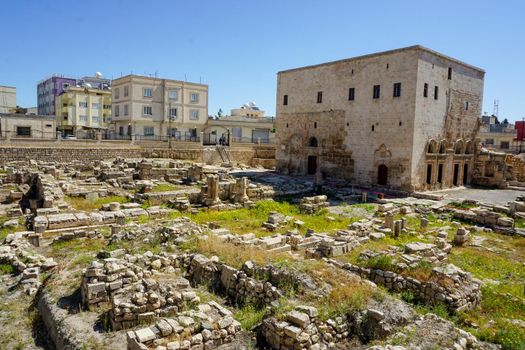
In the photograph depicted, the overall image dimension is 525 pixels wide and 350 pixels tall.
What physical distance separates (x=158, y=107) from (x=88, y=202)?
108ft

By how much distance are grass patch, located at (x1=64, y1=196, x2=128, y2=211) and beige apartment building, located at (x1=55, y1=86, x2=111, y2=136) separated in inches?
1668

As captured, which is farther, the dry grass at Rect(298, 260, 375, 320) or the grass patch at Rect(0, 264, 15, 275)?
the grass patch at Rect(0, 264, 15, 275)

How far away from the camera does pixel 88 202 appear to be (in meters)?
→ 19.7

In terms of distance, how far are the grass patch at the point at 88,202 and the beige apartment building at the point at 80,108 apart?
4237 cm

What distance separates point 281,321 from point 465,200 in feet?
68.4

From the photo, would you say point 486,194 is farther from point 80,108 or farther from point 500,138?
point 80,108

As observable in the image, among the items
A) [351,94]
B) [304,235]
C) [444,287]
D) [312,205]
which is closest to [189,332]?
[444,287]

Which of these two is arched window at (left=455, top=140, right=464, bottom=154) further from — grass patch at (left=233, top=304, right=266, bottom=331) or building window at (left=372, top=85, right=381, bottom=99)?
grass patch at (left=233, top=304, right=266, bottom=331)

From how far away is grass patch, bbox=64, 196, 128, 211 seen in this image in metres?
18.7

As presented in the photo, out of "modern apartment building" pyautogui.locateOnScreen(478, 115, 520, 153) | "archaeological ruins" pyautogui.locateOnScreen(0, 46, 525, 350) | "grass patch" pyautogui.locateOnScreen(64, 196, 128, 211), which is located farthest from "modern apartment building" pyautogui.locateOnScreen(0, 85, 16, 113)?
"modern apartment building" pyautogui.locateOnScreen(478, 115, 520, 153)

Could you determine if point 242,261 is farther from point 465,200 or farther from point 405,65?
point 405,65

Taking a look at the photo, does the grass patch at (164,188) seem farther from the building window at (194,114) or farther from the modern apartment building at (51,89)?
the modern apartment building at (51,89)

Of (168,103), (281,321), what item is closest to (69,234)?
(281,321)

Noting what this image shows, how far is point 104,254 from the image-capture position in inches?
444
